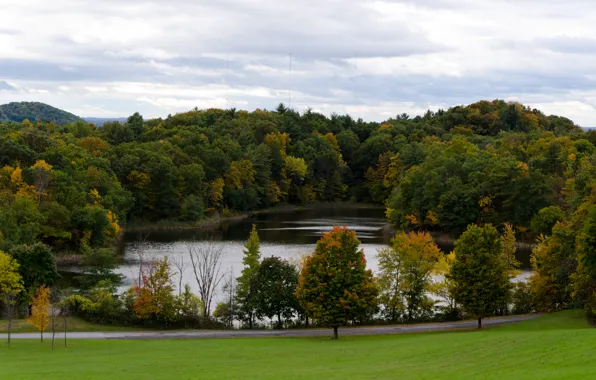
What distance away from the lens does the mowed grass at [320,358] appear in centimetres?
2906

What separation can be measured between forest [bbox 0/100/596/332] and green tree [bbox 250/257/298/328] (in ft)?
28.4

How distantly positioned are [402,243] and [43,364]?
1058 inches

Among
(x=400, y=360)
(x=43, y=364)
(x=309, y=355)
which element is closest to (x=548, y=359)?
(x=400, y=360)

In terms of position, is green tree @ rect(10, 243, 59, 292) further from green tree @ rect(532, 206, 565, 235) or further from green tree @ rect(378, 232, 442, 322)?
green tree @ rect(532, 206, 565, 235)

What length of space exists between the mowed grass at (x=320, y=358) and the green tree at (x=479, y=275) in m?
5.66

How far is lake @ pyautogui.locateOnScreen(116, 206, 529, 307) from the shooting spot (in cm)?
7612

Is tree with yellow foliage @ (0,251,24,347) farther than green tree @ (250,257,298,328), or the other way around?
Answer: green tree @ (250,257,298,328)

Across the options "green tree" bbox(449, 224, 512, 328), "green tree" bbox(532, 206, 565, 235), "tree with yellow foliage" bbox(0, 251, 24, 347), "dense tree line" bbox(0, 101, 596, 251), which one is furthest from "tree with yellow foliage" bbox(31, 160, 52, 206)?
"green tree" bbox(532, 206, 565, 235)

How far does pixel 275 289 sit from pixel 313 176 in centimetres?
10572

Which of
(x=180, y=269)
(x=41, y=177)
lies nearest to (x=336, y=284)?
(x=180, y=269)

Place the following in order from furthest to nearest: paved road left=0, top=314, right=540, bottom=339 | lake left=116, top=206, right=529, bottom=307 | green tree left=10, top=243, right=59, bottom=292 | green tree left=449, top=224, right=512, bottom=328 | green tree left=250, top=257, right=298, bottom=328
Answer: lake left=116, top=206, right=529, bottom=307, green tree left=10, top=243, right=59, bottom=292, green tree left=250, top=257, right=298, bottom=328, green tree left=449, top=224, right=512, bottom=328, paved road left=0, top=314, right=540, bottom=339

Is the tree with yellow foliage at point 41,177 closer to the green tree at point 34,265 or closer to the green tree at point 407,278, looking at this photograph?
the green tree at point 34,265

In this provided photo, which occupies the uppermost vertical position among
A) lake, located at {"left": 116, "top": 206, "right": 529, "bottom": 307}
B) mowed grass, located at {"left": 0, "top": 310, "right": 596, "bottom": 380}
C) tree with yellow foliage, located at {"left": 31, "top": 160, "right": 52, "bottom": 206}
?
tree with yellow foliage, located at {"left": 31, "top": 160, "right": 52, "bottom": 206}

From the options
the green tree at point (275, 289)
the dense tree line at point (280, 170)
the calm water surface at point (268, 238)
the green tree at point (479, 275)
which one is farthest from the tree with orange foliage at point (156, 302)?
the green tree at point (479, 275)
